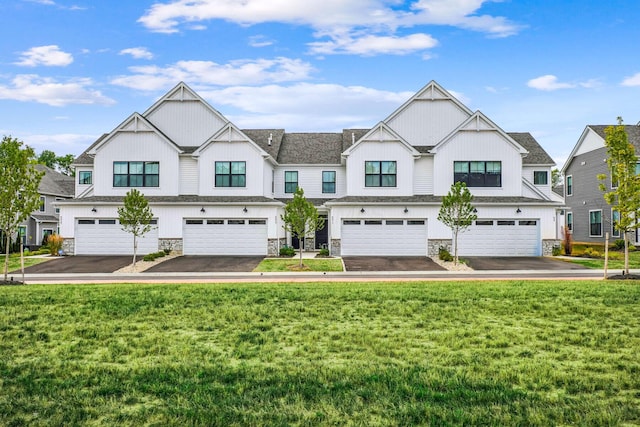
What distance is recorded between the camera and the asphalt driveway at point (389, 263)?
78.6ft

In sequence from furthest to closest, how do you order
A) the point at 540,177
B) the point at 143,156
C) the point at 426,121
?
the point at 540,177 < the point at 426,121 < the point at 143,156

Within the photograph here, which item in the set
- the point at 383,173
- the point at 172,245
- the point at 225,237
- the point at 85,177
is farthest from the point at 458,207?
the point at 85,177

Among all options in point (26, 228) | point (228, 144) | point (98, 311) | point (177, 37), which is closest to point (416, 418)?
point (98, 311)

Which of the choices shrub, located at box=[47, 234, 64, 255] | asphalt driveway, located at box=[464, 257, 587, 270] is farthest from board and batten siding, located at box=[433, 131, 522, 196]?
shrub, located at box=[47, 234, 64, 255]

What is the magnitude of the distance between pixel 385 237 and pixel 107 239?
16.6 metres

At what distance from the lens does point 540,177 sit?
3428 cm

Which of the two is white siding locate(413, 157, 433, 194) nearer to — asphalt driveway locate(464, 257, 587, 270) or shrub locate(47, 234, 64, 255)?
asphalt driveway locate(464, 257, 587, 270)

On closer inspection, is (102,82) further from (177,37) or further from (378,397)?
(378,397)

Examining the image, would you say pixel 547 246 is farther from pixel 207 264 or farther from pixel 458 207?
pixel 207 264

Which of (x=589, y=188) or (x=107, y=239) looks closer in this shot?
(x=107, y=239)

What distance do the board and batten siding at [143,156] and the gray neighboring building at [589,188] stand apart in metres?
29.3

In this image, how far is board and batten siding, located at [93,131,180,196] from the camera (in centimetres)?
3153

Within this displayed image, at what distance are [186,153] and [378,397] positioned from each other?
28284 millimetres

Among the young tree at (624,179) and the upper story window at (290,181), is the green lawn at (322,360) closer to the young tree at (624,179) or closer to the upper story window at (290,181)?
the young tree at (624,179)
